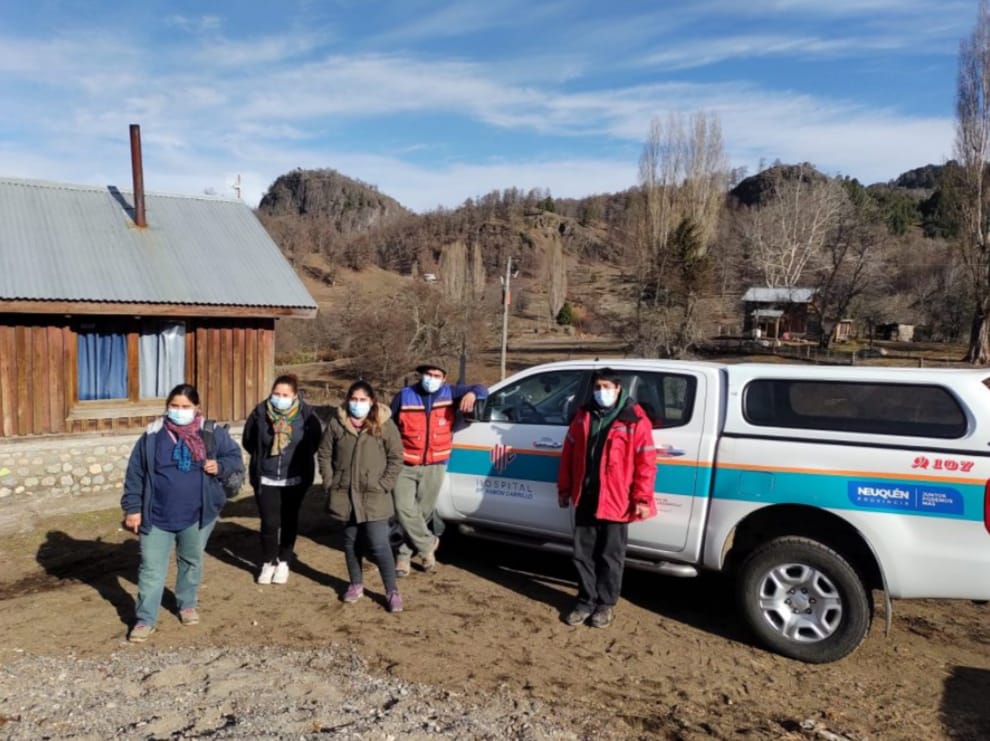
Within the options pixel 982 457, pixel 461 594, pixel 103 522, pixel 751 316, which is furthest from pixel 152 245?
pixel 751 316

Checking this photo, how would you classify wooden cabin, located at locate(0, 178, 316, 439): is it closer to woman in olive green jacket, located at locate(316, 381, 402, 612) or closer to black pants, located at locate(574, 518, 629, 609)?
woman in olive green jacket, located at locate(316, 381, 402, 612)

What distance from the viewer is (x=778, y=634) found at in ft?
15.5

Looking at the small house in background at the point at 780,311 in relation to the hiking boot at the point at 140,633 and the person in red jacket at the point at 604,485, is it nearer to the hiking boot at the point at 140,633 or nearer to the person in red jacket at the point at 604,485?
the person in red jacket at the point at 604,485

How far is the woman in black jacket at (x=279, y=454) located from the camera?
5613mm

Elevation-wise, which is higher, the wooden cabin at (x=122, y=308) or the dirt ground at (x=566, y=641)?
the wooden cabin at (x=122, y=308)

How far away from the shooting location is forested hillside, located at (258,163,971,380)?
22.3 meters

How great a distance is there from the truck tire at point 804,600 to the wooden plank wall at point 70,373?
319 inches

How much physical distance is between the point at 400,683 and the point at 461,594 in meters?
1.57

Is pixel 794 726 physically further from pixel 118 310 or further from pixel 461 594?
pixel 118 310

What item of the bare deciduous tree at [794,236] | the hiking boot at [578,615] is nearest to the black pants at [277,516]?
the hiking boot at [578,615]

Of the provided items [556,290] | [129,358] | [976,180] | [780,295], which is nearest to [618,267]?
[556,290]

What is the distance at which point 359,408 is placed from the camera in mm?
5281

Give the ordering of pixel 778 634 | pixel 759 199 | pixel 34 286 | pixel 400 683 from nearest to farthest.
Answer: pixel 400 683, pixel 778 634, pixel 34 286, pixel 759 199

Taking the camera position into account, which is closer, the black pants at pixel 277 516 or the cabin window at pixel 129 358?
the black pants at pixel 277 516
